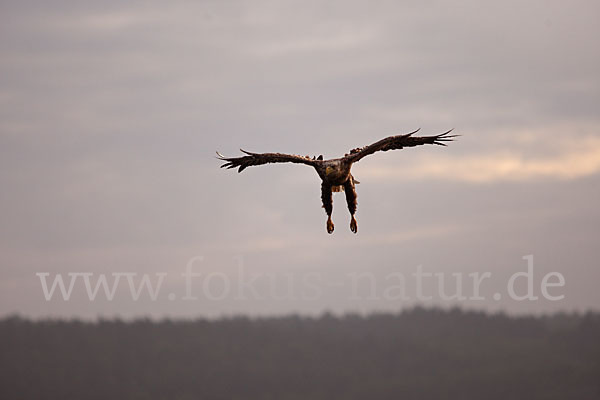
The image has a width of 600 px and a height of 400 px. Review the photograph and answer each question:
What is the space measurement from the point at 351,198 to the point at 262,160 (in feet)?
12.4

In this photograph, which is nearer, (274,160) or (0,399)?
(274,160)

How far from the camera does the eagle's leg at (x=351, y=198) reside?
164 feet

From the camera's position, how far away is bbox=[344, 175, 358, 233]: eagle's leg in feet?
164

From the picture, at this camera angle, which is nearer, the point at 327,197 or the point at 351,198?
the point at 327,197

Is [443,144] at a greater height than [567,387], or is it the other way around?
[443,144]

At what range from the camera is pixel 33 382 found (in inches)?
7790

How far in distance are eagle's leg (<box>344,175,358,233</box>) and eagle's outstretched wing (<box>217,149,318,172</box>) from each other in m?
1.53

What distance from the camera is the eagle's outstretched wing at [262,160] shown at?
5009 cm

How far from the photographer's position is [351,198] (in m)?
50.5

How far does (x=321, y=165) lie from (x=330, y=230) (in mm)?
2420

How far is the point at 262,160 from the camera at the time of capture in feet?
169

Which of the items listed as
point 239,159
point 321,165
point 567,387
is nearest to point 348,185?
point 321,165

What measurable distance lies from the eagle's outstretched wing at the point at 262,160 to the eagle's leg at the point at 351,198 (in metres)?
1.53

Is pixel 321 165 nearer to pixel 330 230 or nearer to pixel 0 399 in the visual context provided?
pixel 330 230
